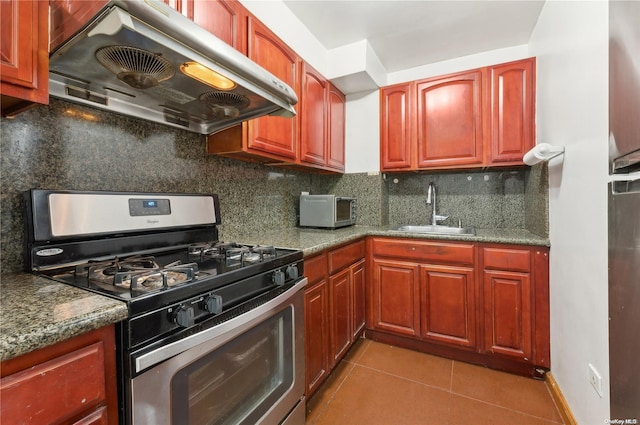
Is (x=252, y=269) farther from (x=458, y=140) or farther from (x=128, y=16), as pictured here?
(x=458, y=140)

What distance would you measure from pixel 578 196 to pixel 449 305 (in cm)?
106

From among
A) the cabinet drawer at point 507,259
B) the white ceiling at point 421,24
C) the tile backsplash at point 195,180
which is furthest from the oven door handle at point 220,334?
the white ceiling at point 421,24

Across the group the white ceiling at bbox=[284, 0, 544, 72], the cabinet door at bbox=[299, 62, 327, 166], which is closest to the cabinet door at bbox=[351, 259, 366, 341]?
the cabinet door at bbox=[299, 62, 327, 166]

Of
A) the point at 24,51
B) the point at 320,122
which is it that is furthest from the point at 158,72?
the point at 320,122

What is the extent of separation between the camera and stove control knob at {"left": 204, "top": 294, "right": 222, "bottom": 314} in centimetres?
86

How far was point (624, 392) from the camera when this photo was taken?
92 cm

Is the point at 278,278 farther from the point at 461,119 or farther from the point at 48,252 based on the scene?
the point at 461,119

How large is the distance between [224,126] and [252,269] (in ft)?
2.94

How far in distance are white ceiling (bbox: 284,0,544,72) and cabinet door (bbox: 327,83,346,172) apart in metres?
0.42

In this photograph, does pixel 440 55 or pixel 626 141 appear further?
pixel 440 55

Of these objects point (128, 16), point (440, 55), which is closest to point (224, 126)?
point (128, 16)

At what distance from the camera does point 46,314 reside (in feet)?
1.99

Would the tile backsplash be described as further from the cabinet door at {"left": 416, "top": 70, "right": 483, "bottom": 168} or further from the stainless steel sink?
the cabinet door at {"left": 416, "top": 70, "right": 483, "bottom": 168}

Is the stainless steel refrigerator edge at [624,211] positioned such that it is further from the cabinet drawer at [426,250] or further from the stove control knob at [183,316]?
the stove control knob at [183,316]
